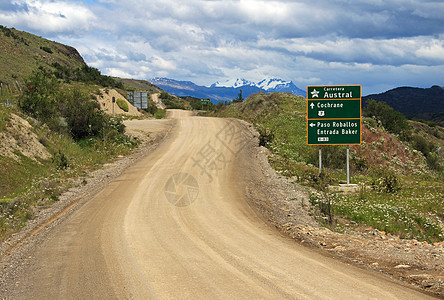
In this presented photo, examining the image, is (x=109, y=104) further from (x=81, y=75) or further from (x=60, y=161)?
(x=81, y=75)

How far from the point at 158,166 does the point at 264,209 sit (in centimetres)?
893

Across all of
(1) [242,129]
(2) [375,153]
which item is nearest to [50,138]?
(1) [242,129]

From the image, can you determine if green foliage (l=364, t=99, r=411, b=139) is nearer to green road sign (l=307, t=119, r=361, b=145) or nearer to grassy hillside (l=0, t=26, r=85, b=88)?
green road sign (l=307, t=119, r=361, b=145)

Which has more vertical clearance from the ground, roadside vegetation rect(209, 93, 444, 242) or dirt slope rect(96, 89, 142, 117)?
dirt slope rect(96, 89, 142, 117)

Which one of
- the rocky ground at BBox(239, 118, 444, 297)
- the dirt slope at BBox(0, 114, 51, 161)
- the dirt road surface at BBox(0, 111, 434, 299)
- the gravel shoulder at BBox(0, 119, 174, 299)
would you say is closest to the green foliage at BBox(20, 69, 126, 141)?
the gravel shoulder at BBox(0, 119, 174, 299)

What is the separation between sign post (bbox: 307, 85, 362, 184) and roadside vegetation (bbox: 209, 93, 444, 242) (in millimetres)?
2076

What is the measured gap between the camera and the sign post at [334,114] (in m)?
19.2

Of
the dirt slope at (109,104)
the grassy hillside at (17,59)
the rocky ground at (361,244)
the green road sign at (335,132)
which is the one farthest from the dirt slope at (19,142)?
the grassy hillside at (17,59)

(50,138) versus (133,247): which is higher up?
(50,138)

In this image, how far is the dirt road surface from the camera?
684cm

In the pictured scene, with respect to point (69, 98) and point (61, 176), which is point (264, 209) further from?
point (69, 98)

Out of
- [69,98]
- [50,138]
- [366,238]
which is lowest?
[366,238]

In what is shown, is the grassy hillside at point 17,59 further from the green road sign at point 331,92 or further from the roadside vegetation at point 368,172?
the green road sign at point 331,92

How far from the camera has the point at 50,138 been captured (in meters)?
23.2
